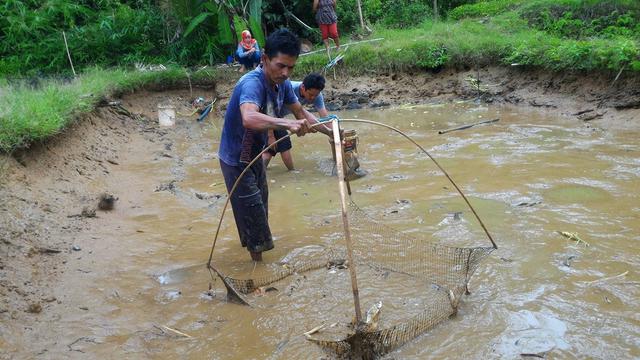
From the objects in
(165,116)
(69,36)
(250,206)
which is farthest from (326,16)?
(250,206)

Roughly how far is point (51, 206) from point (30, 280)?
1.38 meters

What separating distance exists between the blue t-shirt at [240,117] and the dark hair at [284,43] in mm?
242

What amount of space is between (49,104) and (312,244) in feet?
12.4

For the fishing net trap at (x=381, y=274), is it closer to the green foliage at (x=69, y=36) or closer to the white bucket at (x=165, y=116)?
the white bucket at (x=165, y=116)

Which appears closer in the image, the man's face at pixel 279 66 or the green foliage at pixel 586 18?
the man's face at pixel 279 66

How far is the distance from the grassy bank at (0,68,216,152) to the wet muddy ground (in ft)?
0.76

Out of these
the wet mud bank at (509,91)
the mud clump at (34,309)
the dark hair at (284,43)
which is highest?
the dark hair at (284,43)

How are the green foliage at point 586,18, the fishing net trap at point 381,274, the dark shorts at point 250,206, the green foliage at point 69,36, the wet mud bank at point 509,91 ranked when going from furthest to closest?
the green foliage at point 69,36
the green foliage at point 586,18
the wet mud bank at point 509,91
the dark shorts at point 250,206
the fishing net trap at point 381,274

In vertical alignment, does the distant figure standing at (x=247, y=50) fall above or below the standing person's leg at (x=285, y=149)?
above

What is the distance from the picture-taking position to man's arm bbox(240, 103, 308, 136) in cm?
310

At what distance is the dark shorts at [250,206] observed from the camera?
3857mm

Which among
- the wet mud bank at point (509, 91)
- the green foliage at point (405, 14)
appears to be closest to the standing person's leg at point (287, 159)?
the wet mud bank at point (509, 91)

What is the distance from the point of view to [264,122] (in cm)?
326

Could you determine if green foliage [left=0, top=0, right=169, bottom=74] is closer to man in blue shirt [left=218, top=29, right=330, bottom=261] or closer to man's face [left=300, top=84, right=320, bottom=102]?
man's face [left=300, top=84, right=320, bottom=102]
